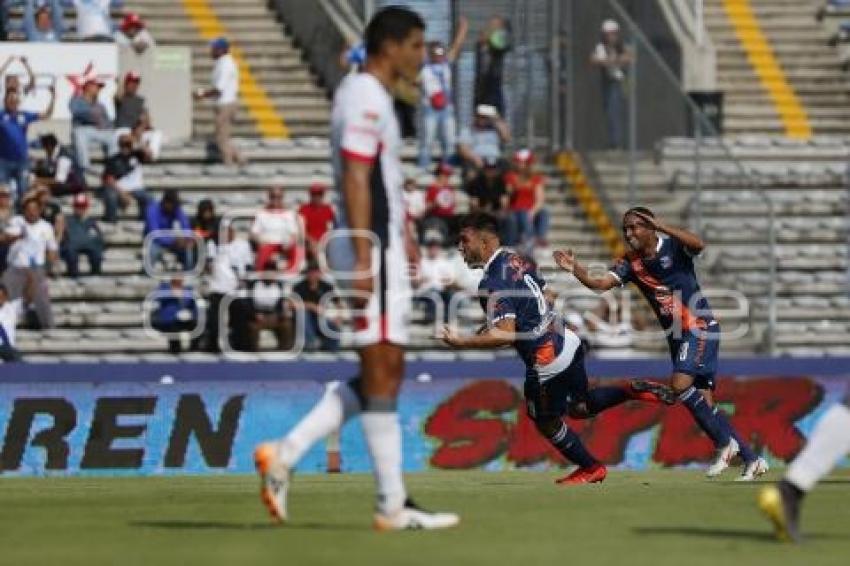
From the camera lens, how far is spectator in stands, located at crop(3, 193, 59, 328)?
26672 mm

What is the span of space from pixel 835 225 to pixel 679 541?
761 inches

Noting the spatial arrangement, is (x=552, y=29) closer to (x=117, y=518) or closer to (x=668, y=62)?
(x=668, y=62)

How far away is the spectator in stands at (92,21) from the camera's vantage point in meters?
31.5

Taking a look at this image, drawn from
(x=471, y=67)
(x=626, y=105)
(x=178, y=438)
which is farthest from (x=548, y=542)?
(x=471, y=67)

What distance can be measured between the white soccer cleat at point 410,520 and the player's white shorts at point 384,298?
0.77 metres

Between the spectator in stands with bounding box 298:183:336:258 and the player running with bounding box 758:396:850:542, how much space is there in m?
16.9

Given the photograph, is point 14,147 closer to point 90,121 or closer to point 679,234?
point 90,121

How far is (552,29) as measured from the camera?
30.9 meters

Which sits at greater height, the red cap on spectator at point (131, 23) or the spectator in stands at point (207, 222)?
the red cap on spectator at point (131, 23)

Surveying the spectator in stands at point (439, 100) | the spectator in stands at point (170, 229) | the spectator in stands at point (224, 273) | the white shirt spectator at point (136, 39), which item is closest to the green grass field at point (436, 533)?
the spectator in stands at point (224, 273)

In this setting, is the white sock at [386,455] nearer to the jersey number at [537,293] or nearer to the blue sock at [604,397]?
the jersey number at [537,293]

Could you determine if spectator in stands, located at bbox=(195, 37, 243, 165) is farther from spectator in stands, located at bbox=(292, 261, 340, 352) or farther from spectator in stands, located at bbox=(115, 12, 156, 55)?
spectator in stands, located at bbox=(292, 261, 340, 352)

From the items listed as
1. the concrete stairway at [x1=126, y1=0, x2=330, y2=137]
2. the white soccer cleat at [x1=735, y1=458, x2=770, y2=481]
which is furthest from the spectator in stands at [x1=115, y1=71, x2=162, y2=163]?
the white soccer cleat at [x1=735, y1=458, x2=770, y2=481]

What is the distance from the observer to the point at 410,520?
11266 millimetres
